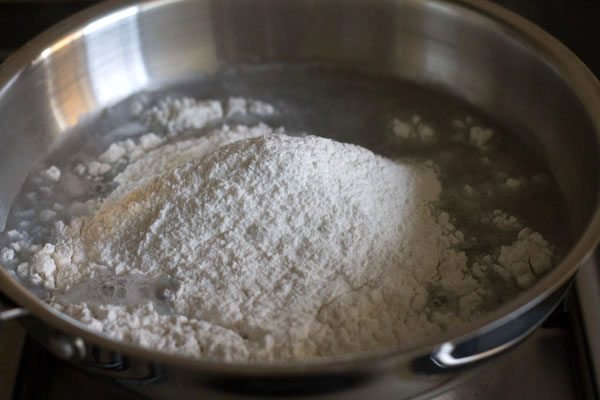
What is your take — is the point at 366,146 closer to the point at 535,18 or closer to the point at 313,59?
the point at 313,59

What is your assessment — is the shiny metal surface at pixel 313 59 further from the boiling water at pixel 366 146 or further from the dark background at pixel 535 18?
the dark background at pixel 535 18

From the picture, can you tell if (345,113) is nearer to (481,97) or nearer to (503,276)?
(481,97)

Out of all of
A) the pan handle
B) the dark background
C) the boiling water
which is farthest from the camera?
the dark background

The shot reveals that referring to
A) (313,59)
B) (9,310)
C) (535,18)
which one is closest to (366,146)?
(313,59)

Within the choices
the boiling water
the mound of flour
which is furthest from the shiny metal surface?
the mound of flour

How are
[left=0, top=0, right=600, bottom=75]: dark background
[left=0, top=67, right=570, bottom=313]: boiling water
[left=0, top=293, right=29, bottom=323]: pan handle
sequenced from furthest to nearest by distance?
[left=0, top=0, right=600, bottom=75]: dark background, [left=0, top=67, right=570, bottom=313]: boiling water, [left=0, top=293, right=29, bottom=323]: pan handle

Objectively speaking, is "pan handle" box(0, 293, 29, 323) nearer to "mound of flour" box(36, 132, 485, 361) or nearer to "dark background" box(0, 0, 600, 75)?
"mound of flour" box(36, 132, 485, 361)

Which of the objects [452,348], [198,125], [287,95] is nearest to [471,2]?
[287,95]
